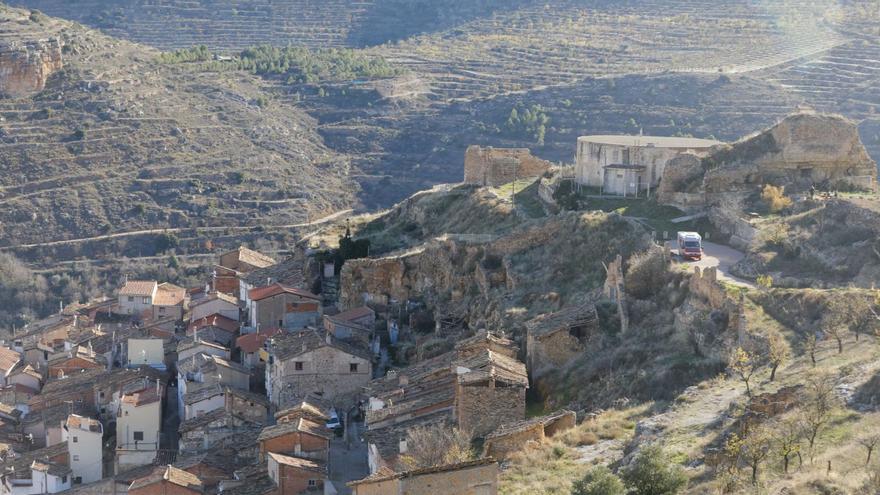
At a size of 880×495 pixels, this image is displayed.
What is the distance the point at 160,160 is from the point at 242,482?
142ft

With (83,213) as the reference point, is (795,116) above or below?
above

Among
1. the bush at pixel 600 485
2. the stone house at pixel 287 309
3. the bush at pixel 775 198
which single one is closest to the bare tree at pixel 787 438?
the bush at pixel 600 485

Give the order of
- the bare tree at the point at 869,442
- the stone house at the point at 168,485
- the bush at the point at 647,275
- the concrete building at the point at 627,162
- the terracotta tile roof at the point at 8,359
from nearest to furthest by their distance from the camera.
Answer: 1. the bare tree at the point at 869,442
2. the bush at the point at 647,275
3. the stone house at the point at 168,485
4. the concrete building at the point at 627,162
5. the terracotta tile roof at the point at 8,359

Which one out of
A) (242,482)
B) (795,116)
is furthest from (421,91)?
(242,482)

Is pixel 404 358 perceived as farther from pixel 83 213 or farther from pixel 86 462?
pixel 83 213

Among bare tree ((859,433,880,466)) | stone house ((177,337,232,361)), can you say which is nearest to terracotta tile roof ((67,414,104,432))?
stone house ((177,337,232,361))

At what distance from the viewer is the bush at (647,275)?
3133 cm

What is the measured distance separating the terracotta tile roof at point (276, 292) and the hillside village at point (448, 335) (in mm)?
109

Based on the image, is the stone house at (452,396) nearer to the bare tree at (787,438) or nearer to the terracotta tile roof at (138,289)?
the bare tree at (787,438)

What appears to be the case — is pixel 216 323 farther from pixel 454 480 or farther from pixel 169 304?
pixel 454 480

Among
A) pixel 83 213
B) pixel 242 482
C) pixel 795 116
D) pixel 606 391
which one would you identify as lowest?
pixel 83 213

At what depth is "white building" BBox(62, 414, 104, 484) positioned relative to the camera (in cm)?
3697

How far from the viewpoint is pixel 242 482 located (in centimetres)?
3141

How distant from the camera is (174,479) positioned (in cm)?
3200
